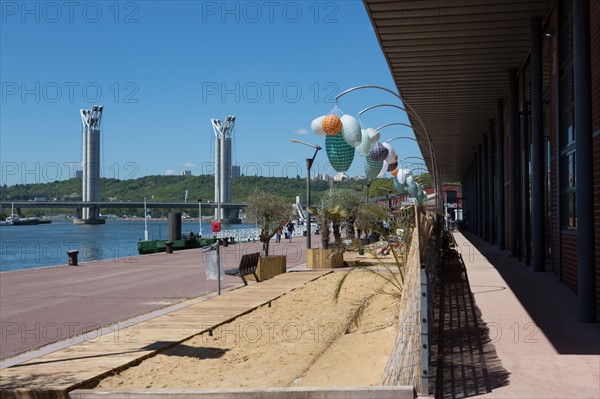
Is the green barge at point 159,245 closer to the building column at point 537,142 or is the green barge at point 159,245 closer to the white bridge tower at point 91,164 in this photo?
the building column at point 537,142

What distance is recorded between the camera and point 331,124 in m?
14.4

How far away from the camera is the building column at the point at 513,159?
65.7 ft

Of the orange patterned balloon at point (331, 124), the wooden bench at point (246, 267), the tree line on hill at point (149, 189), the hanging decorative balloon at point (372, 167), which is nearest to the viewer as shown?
the orange patterned balloon at point (331, 124)

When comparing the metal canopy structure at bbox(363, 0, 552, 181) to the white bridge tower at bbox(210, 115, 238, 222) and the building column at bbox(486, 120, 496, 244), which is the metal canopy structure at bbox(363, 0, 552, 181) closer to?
the building column at bbox(486, 120, 496, 244)

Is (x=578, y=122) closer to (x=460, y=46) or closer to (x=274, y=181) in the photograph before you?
(x=460, y=46)

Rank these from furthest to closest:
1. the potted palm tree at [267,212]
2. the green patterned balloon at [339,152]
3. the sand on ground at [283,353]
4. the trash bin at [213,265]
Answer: the potted palm tree at [267,212], the trash bin at [213,265], the green patterned balloon at [339,152], the sand on ground at [283,353]

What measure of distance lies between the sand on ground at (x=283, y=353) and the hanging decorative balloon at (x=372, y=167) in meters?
6.54

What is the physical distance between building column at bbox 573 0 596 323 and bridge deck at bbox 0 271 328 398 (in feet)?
19.2

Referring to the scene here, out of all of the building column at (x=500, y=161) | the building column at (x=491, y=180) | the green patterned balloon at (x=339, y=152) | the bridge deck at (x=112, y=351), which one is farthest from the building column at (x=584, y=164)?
the building column at (x=491, y=180)

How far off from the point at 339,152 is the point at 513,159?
791 cm

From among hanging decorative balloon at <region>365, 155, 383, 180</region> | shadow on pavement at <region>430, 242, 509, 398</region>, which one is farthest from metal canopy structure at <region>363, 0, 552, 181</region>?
shadow on pavement at <region>430, 242, 509, 398</region>

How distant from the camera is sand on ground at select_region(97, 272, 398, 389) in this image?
801 cm

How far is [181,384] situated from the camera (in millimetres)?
7840

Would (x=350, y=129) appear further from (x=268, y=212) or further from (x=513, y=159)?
(x=268, y=212)
